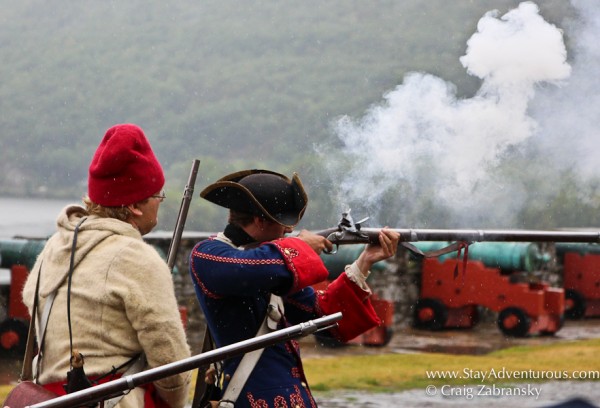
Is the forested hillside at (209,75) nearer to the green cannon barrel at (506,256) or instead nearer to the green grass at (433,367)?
the green cannon barrel at (506,256)

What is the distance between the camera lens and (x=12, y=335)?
778 centimetres

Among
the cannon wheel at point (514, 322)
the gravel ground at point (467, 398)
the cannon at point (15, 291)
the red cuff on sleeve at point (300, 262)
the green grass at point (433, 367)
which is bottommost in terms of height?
the gravel ground at point (467, 398)

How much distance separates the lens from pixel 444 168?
31.2 feet

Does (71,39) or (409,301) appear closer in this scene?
(409,301)

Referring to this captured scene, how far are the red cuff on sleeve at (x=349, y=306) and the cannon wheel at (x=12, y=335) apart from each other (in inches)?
199

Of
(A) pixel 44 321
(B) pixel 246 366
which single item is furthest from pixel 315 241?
(A) pixel 44 321

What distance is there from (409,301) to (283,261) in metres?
6.40

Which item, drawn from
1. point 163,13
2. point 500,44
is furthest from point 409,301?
point 163,13

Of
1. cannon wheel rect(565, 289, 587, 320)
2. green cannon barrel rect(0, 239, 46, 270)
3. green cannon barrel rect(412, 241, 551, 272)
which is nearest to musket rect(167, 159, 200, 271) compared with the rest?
green cannon barrel rect(0, 239, 46, 270)

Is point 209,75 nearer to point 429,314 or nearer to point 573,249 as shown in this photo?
point 573,249

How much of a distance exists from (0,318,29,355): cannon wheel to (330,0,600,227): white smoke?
2757mm

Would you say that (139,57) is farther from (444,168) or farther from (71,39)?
(444,168)

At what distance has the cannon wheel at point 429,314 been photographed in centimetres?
918

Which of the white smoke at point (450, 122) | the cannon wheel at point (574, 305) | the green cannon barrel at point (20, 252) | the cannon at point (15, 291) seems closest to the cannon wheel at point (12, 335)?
the cannon at point (15, 291)
